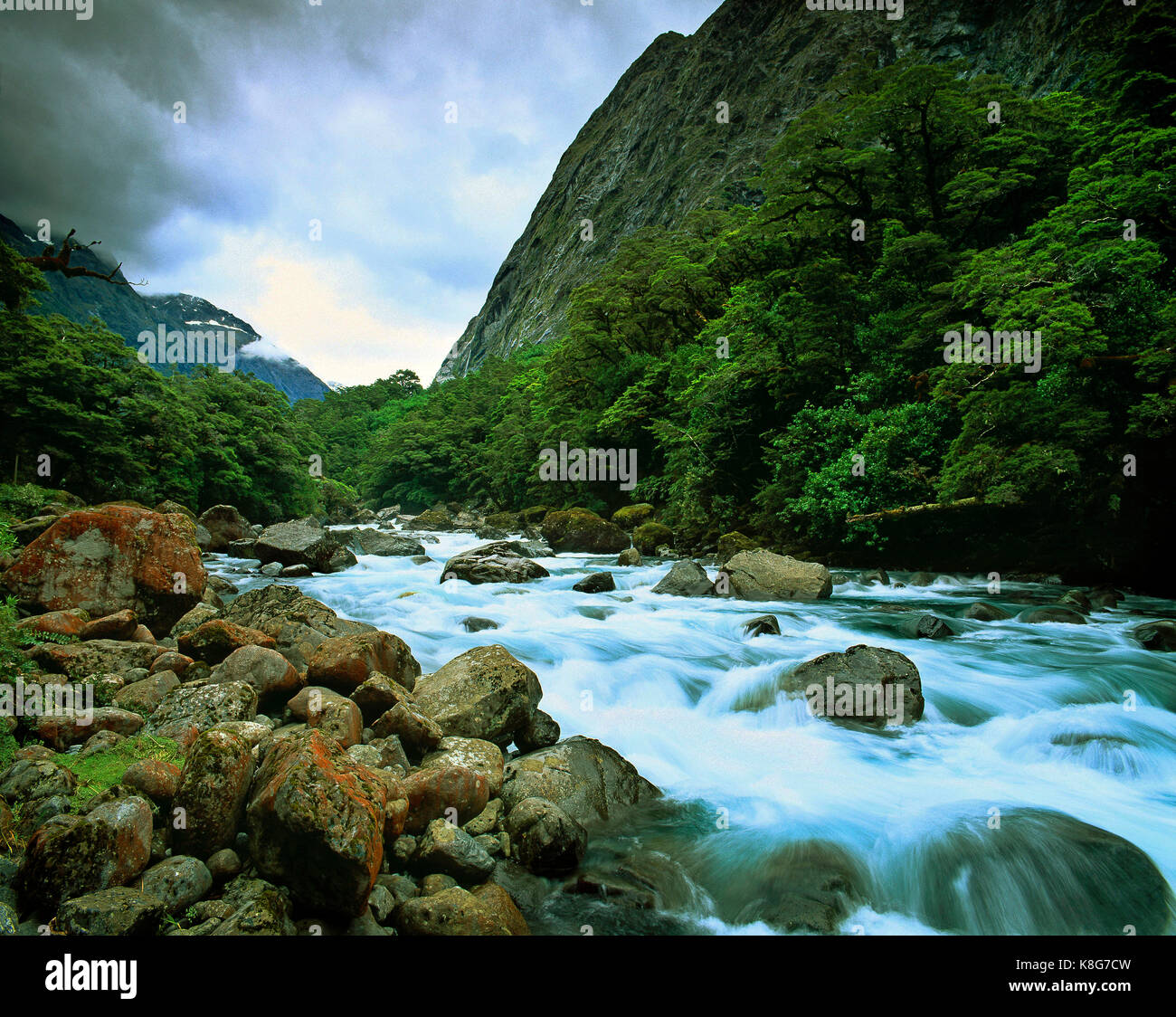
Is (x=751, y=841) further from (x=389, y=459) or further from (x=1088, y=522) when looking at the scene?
(x=389, y=459)

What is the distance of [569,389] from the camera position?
3042 cm

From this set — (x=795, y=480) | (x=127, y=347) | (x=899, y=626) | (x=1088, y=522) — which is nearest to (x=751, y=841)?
(x=899, y=626)

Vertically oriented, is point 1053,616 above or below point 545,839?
above

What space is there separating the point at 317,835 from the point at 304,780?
30 centimetres

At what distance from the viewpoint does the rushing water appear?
3.87m

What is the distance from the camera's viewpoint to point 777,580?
12.5 meters

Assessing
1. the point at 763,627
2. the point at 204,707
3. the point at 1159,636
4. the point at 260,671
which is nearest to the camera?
the point at 204,707

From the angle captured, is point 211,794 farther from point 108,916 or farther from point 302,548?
point 302,548

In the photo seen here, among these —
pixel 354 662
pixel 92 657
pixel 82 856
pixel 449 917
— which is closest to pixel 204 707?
pixel 354 662

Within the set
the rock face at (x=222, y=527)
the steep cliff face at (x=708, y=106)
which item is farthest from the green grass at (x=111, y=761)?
the steep cliff face at (x=708, y=106)

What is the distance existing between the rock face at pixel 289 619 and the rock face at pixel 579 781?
2.91 meters

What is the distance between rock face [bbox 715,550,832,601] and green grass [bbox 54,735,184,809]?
10.4 m

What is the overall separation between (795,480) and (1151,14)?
1211cm

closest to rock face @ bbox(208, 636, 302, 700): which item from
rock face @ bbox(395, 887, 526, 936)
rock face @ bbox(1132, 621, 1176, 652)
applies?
rock face @ bbox(395, 887, 526, 936)
